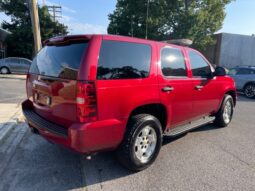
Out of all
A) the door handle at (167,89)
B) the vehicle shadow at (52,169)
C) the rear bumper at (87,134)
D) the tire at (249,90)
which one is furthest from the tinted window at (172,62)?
the tire at (249,90)

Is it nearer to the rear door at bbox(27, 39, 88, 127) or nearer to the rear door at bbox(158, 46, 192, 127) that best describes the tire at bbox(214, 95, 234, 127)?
the rear door at bbox(158, 46, 192, 127)

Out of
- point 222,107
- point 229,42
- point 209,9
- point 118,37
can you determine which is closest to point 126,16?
point 209,9

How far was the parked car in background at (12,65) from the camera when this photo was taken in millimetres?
18969

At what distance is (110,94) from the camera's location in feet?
9.89

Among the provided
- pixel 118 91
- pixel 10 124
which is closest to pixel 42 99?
pixel 118 91

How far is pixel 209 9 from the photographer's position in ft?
89.0

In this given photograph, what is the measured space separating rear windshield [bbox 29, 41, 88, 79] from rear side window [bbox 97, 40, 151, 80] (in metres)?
0.28

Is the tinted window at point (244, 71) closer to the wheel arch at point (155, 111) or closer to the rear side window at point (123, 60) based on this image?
the wheel arch at point (155, 111)

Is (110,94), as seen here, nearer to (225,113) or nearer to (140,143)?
(140,143)

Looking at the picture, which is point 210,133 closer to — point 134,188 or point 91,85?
point 134,188

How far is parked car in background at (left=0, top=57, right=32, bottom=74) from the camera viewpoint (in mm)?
18969

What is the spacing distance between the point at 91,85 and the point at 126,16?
28.4 m

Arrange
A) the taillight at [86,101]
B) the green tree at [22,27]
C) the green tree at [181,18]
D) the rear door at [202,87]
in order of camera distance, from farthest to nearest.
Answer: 1. the green tree at [22,27]
2. the green tree at [181,18]
3. the rear door at [202,87]
4. the taillight at [86,101]

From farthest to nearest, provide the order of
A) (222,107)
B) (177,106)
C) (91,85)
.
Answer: (222,107) < (177,106) < (91,85)
